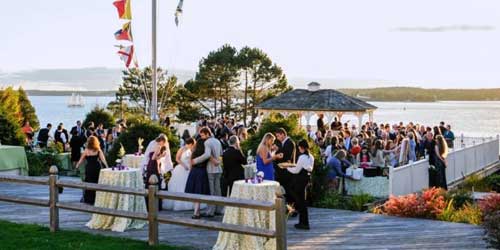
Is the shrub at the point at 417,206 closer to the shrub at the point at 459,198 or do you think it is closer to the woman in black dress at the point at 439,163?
the shrub at the point at 459,198

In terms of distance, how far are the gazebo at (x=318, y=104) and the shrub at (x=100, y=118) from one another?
7396mm

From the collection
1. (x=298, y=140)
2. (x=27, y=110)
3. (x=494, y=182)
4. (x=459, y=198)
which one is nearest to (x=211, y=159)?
(x=298, y=140)

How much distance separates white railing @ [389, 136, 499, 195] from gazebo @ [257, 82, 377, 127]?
5399mm

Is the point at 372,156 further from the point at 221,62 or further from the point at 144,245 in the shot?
the point at 221,62

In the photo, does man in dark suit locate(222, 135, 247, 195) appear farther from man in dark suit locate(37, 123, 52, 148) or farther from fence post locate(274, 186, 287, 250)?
man in dark suit locate(37, 123, 52, 148)

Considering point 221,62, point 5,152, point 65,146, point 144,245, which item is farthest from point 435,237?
point 221,62

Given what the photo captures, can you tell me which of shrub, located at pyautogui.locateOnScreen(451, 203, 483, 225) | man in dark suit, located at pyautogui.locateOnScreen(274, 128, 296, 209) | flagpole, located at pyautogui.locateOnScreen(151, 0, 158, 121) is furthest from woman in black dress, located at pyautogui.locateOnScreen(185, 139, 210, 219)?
flagpole, located at pyautogui.locateOnScreen(151, 0, 158, 121)

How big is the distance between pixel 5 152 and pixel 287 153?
31.9ft

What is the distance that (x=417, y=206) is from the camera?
13062 millimetres

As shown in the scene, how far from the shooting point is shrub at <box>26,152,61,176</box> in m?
20.3

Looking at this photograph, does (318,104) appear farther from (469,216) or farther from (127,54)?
(469,216)

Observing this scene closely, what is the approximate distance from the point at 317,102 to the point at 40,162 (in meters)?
14.8

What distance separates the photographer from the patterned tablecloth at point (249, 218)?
379 inches

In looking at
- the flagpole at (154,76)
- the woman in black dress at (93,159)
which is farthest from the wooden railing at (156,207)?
the flagpole at (154,76)
